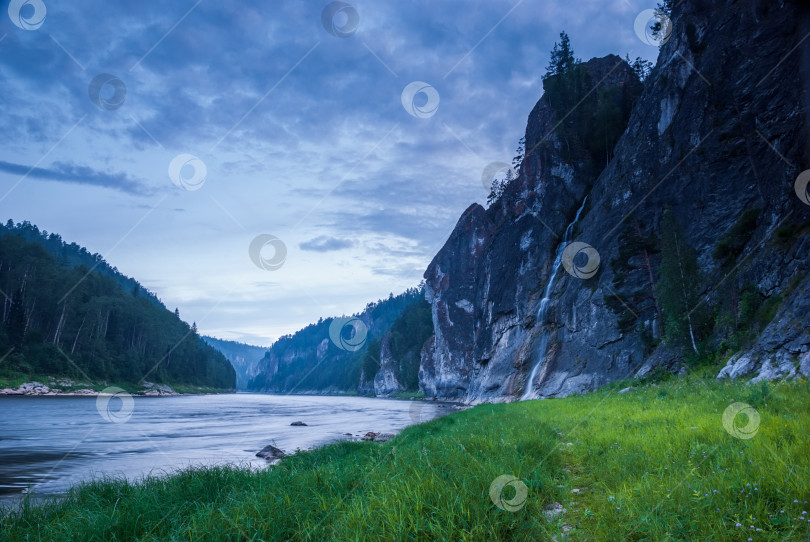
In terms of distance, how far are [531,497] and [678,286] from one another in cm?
2644

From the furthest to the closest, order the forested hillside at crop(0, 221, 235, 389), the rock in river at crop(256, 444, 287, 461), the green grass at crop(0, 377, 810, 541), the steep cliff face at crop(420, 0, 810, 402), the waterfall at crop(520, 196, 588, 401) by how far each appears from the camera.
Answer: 1. the forested hillside at crop(0, 221, 235, 389)
2. the waterfall at crop(520, 196, 588, 401)
3. the steep cliff face at crop(420, 0, 810, 402)
4. the rock in river at crop(256, 444, 287, 461)
5. the green grass at crop(0, 377, 810, 541)

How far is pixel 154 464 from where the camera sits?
16297 mm

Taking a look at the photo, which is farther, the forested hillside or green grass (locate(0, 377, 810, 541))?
the forested hillside

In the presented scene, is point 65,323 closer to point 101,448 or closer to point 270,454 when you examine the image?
point 101,448

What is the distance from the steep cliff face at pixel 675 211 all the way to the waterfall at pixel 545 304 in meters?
0.31

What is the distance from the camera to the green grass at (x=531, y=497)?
419 centimetres

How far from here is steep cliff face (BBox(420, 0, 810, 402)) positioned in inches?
869

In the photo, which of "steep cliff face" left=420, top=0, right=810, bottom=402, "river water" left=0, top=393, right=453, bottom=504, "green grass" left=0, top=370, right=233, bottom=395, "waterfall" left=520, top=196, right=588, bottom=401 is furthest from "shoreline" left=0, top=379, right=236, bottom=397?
"waterfall" left=520, top=196, right=588, bottom=401

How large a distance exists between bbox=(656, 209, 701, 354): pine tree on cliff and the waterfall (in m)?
20.2

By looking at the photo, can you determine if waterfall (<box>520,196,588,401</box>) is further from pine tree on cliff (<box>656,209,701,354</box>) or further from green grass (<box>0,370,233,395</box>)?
green grass (<box>0,370,233,395</box>)

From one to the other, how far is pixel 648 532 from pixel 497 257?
223 feet

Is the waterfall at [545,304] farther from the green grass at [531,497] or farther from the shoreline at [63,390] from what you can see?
the shoreline at [63,390]

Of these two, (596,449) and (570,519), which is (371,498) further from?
(596,449)

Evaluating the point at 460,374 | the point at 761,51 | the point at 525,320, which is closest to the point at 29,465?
the point at 761,51
